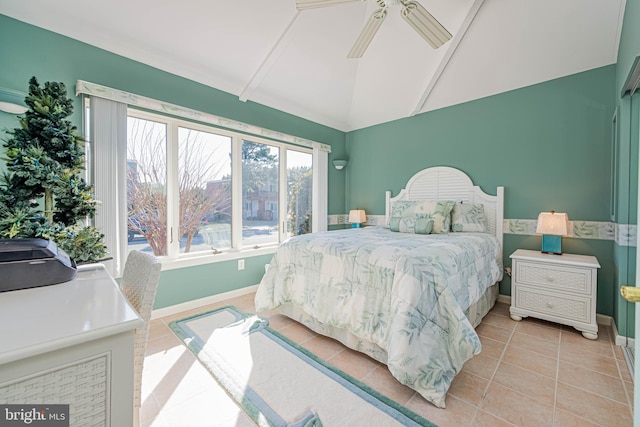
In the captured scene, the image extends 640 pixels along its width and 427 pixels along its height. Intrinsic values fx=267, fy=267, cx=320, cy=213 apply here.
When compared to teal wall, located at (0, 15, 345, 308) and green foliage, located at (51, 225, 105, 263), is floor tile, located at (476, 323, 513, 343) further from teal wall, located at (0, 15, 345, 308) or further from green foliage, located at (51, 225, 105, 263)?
green foliage, located at (51, 225, 105, 263)

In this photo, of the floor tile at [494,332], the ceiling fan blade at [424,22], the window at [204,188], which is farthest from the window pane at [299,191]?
the floor tile at [494,332]

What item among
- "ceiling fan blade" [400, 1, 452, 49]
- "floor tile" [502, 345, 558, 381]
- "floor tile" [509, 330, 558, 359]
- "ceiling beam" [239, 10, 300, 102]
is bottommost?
"floor tile" [502, 345, 558, 381]

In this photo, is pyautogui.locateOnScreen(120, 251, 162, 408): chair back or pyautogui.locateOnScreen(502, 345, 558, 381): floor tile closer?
pyautogui.locateOnScreen(120, 251, 162, 408): chair back

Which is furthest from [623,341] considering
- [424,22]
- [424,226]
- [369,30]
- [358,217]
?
[369,30]

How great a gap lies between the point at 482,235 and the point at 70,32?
14.1 feet

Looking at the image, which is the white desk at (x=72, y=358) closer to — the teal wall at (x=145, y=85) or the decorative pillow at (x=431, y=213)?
the teal wall at (x=145, y=85)

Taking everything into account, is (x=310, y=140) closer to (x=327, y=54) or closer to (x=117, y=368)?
(x=327, y=54)

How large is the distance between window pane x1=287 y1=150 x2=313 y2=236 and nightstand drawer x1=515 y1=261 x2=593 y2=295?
2.88m

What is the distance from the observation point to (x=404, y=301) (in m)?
1.65

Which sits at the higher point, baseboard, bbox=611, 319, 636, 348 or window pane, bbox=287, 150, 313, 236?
window pane, bbox=287, 150, 313, 236

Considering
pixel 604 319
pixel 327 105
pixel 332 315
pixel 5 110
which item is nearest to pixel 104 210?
pixel 5 110

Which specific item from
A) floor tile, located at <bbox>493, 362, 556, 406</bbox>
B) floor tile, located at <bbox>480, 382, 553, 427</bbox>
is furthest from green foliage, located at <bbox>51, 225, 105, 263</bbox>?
floor tile, located at <bbox>493, 362, 556, 406</bbox>

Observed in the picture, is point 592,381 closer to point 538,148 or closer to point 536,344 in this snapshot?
point 536,344

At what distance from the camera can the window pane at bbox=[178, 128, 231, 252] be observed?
3.06 metres
